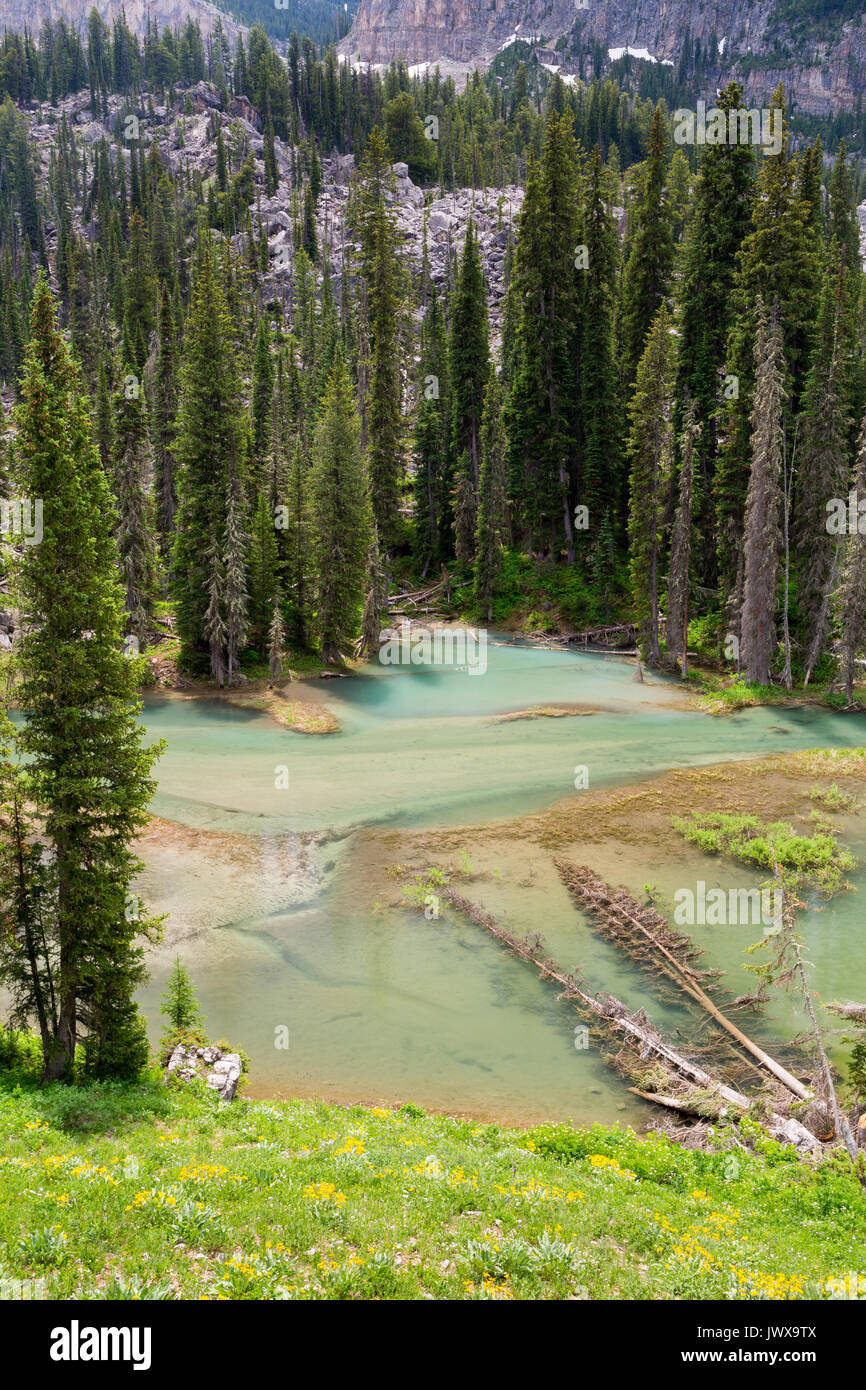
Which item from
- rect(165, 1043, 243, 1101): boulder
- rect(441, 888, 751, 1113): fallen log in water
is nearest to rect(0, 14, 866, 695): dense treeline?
rect(441, 888, 751, 1113): fallen log in water

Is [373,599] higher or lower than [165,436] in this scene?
lower

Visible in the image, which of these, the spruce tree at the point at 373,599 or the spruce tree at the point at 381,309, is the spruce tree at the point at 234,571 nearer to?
the spruce tree at the point at 373,599

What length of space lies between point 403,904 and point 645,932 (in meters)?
6.25

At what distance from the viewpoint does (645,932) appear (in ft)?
66.8

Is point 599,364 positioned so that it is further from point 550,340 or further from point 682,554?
point 682,554

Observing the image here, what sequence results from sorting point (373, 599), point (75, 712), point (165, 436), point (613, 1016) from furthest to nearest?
1. point (165, 436)
2. point (373, 599)
3. point (613, 1016)
4. point (75, 712)

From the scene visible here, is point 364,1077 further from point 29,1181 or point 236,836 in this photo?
point 236,836

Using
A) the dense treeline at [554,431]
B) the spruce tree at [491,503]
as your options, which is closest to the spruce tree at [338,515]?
the dense treeline at [554,431]

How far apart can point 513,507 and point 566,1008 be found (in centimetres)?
4975

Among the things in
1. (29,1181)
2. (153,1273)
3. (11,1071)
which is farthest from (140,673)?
(153,1273)

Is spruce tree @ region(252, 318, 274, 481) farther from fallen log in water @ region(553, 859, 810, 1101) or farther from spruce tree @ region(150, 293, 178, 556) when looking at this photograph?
fallen log in water @ region(553, 859, 810, 1101)

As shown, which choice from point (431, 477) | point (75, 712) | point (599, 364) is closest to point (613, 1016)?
point (75, 712)

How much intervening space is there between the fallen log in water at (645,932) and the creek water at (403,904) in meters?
0.52

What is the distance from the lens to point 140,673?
15.4 meters
